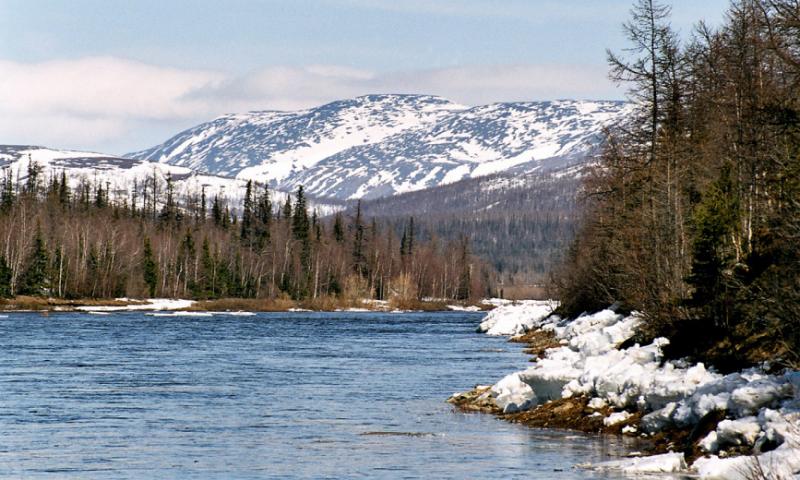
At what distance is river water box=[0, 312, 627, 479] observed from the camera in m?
18.9

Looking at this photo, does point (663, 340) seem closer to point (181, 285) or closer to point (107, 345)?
point (107, 345)

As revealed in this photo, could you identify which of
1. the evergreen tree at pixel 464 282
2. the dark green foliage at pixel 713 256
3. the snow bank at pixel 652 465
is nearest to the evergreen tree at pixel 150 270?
the evergreen tree at pixel 464 282

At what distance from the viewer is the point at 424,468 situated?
18.7 meters

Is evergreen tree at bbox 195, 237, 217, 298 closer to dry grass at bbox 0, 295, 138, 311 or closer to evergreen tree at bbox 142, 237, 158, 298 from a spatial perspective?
evergreen tree at bbox 142, 237, 158, 298

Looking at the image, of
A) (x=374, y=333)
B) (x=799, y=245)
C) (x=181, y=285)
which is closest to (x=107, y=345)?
(x=374, y=333)

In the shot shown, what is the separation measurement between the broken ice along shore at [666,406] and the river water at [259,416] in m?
0.98

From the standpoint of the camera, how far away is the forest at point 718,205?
1902 cm

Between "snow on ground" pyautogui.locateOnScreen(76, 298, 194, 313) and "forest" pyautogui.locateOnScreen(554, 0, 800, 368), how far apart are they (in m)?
47.8

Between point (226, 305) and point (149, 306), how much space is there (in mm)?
9675

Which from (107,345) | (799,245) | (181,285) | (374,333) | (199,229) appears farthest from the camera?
(199,229)

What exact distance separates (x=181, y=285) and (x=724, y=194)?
93442mm

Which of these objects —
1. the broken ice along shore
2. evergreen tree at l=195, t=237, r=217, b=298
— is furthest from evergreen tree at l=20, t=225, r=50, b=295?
the broken ice along shore

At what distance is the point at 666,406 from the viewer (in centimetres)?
2109

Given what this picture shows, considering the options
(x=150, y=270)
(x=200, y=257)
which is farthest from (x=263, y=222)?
(x=150, y=270)
